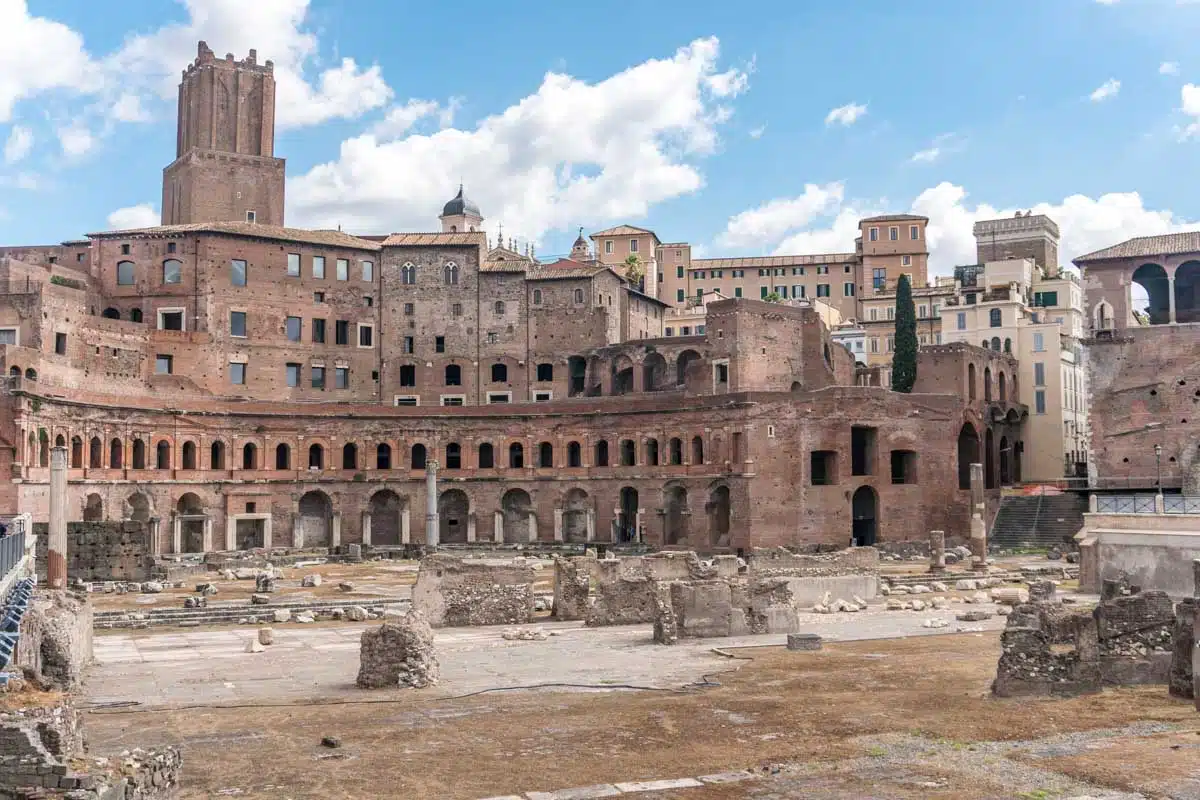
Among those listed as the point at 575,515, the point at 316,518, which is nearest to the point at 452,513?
the point at 575,515

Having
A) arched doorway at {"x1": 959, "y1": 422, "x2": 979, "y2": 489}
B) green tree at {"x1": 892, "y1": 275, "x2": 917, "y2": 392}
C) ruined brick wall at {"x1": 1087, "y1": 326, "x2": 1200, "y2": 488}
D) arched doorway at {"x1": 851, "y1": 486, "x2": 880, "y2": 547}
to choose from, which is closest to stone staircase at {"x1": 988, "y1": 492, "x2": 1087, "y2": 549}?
ruined brick wall at {"x1": 1087, "y1": 326, "x2": 1200, "y2": 488}

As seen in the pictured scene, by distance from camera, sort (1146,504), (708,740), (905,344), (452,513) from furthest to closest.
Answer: (905,344)
(452,513)
(1146,504)
(708,740)

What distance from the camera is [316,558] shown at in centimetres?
5812

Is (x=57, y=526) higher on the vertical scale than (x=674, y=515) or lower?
higher

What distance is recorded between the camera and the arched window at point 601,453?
214ft

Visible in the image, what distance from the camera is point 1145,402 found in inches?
2195

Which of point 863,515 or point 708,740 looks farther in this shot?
point 863,515

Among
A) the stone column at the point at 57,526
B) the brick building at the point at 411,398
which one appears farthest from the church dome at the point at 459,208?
the stone column at the point at 57,526

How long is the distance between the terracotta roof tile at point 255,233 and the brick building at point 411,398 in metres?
0.17

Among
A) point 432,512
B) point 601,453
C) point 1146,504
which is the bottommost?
point 432,512

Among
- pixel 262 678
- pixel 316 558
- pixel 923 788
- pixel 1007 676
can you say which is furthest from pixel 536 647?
pixel 316 558

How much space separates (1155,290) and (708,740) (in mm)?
51816

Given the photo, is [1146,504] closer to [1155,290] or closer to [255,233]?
[1155,290]

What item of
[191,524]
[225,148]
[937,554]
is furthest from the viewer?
[225,148]
